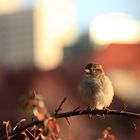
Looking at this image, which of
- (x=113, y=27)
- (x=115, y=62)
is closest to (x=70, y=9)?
(x=113, y=27)

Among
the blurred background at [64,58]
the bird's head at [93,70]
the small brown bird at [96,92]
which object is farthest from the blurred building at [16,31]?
the small brown bird at [96,92]

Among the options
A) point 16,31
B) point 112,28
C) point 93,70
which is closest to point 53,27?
point 16,31

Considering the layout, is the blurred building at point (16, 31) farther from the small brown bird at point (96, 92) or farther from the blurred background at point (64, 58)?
the small brown bird at point (96, 92)

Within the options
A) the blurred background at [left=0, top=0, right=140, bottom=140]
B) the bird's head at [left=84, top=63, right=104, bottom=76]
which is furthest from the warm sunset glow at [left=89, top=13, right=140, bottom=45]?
the bird's head at [left=84, top=63, right=104, bottom=76]

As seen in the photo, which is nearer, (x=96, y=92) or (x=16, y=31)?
(x=96, y=92)

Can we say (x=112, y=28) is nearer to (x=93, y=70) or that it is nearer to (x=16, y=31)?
(x=16, y=31)

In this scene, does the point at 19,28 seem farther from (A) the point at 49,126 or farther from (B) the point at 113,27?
(A) the point at 49,126
